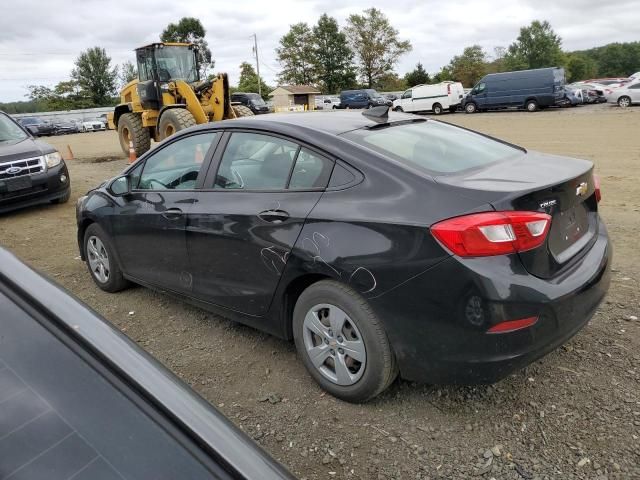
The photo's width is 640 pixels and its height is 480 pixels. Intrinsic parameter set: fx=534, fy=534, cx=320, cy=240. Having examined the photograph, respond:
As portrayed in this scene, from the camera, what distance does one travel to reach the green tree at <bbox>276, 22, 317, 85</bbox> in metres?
77.3

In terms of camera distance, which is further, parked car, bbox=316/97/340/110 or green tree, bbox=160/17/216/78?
green tree, bbox=160/17/216/78

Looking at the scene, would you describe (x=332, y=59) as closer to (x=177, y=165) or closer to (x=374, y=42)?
(x=374, y=42)

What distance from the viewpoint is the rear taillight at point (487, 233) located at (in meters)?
2.36

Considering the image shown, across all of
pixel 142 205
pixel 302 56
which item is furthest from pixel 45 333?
pixel 302 56

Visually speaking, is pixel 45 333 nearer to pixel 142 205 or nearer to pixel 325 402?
pixel 325 402

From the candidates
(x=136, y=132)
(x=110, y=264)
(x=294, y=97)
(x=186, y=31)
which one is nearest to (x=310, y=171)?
(x=110, y=264)

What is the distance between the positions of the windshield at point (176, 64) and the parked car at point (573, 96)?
2341cm

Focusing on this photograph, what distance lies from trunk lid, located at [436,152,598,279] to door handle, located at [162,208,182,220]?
71.6 inches

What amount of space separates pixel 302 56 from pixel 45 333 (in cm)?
8064

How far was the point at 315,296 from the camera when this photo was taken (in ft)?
9.37

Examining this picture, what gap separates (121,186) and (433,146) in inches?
98.1

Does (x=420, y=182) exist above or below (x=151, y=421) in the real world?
above

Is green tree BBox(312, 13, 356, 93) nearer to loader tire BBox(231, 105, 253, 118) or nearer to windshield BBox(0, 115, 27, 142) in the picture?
loader tire BBox(231, 105, 253, 118)

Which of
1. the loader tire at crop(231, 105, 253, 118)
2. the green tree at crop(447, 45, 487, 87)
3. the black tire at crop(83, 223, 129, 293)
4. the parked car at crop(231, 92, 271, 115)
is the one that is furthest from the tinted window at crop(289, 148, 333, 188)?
the green tree at crop(447, 45, 487, 87)
